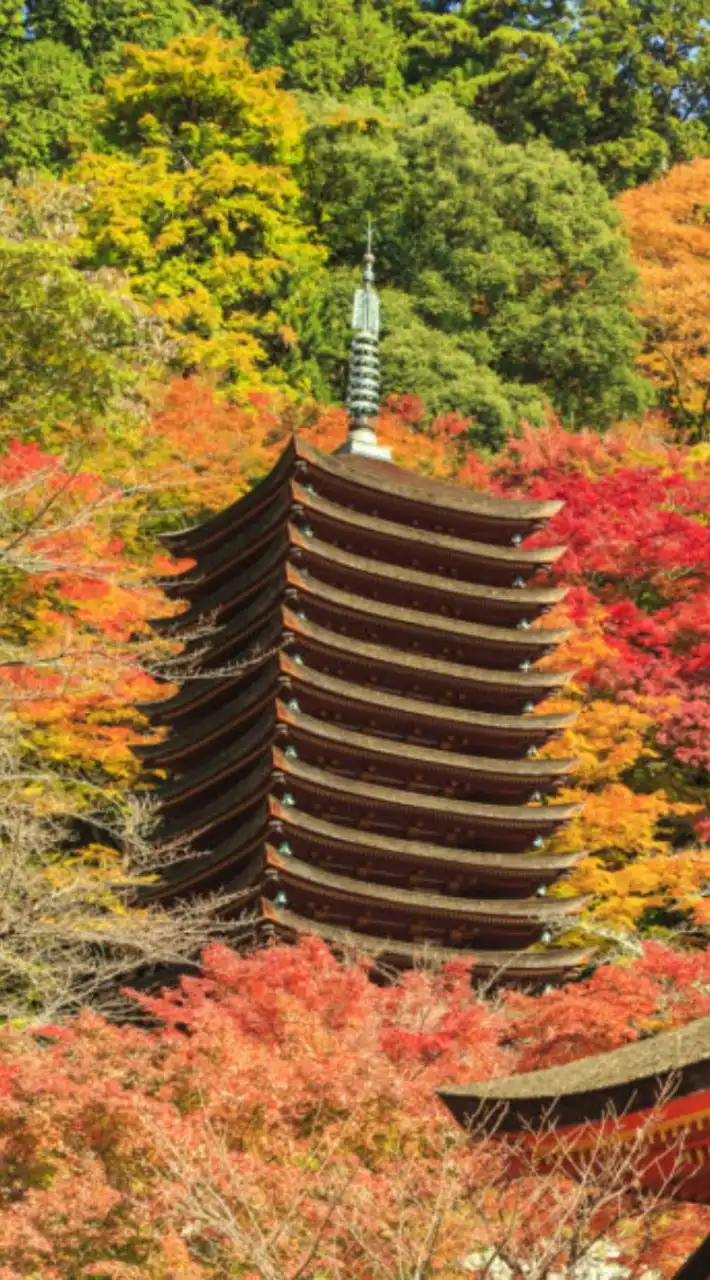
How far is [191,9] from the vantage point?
4781 cm

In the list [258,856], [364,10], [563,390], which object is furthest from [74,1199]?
[364,10]

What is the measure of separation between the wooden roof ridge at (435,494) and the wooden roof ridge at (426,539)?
0.38 meters

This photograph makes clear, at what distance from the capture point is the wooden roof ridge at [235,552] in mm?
23906

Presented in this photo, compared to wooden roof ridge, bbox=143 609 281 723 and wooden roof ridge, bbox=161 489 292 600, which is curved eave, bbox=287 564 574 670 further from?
wooden roof ridge, bbox=161 489 292 600

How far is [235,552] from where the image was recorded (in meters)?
24.8

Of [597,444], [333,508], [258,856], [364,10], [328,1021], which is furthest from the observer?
[364,10]

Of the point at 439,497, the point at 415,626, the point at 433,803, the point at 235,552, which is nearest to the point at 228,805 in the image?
the point at 433,803

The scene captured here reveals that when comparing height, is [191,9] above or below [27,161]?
above

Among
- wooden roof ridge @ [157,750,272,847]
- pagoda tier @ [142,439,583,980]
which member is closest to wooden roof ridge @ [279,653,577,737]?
pagoda tier @ [142,439,583,980]

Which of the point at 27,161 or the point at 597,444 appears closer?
the point at 597,444

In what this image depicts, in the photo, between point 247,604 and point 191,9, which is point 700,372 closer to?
point 191,9

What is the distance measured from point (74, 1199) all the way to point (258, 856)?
34.5ft

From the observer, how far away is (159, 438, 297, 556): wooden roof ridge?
77.7 ft

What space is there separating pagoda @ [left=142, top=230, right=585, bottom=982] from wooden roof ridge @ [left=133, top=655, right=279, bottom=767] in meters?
0.04
